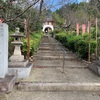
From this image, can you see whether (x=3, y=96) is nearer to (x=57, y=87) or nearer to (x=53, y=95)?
(x=53, y=95)

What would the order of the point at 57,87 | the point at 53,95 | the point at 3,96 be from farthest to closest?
1. the point at 57,87
2. the point at 53,95
3. the point at 3,96

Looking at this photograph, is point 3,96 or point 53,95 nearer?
point 3,96

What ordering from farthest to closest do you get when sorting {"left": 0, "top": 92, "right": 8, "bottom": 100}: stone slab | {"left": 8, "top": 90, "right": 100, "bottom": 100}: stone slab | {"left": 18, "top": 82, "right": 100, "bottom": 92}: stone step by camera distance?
{"left": 18, "top": 82, "right": 100, "bottom": 92}: stone step, {"left": 8, "top": 90, "right": 100, "bottom": 100}: stone slab, {"left": 0, "top": 92, "right": 8, "bottom": 100}: stone slab

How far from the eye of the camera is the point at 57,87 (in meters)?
5.39

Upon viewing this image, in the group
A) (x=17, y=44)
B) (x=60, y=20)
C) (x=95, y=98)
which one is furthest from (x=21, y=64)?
(x=60, y=20)

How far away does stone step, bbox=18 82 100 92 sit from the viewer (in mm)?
5357

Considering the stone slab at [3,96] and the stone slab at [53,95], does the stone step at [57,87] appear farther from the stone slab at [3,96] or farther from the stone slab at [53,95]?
the stone slab at [3,96]

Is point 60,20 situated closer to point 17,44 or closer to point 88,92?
point 17,44

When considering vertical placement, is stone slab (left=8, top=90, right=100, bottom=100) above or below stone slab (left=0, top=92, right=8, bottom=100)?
below

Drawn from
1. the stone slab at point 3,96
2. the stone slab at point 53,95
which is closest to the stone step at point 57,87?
the stone slab at point 53,95

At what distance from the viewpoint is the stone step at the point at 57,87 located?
5357 millimetres

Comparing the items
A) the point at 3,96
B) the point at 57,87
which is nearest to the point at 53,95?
the point at 57,87

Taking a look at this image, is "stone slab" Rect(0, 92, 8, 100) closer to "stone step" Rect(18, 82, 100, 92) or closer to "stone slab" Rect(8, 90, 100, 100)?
"stone slab" Rect(8, 90, 100, 100)

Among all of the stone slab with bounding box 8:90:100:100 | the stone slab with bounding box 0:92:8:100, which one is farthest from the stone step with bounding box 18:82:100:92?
the stone slab with bounding box 0:92:8:100
